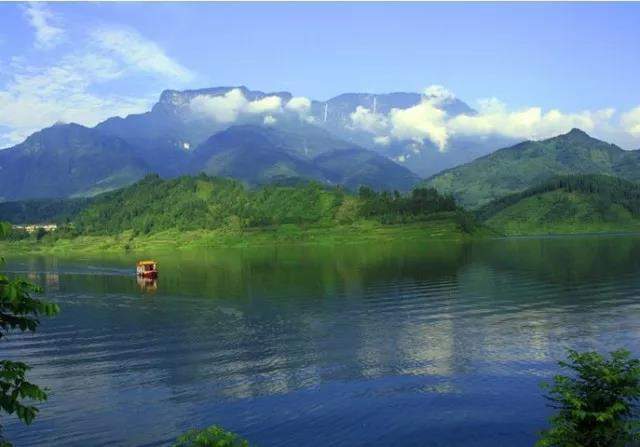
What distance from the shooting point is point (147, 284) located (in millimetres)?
143750

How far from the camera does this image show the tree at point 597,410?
1037 inches

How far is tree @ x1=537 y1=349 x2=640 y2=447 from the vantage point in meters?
26.3

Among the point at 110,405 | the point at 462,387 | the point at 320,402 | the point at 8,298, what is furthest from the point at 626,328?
the point at 8,298

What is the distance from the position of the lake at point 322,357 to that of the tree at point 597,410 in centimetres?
1353

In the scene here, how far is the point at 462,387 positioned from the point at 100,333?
52.8 meters

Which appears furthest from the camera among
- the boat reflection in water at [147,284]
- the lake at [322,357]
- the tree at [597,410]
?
the boat reflection in water at [147,284]

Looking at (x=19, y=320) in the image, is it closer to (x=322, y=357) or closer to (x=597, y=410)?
(x=597, y=410)

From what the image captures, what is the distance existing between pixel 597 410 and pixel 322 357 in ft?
123

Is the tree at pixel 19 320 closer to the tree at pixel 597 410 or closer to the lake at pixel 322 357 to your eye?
the tree at pixel 597 410

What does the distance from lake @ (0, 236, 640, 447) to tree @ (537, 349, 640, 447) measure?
44.4 ft

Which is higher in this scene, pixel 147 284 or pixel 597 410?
pixel 597 410

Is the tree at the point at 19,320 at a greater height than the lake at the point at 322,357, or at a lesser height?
greater

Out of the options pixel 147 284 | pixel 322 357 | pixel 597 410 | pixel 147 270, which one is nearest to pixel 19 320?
pixel 597 410

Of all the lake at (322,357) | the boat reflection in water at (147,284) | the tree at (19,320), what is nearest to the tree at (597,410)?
the lake at (322,357)
